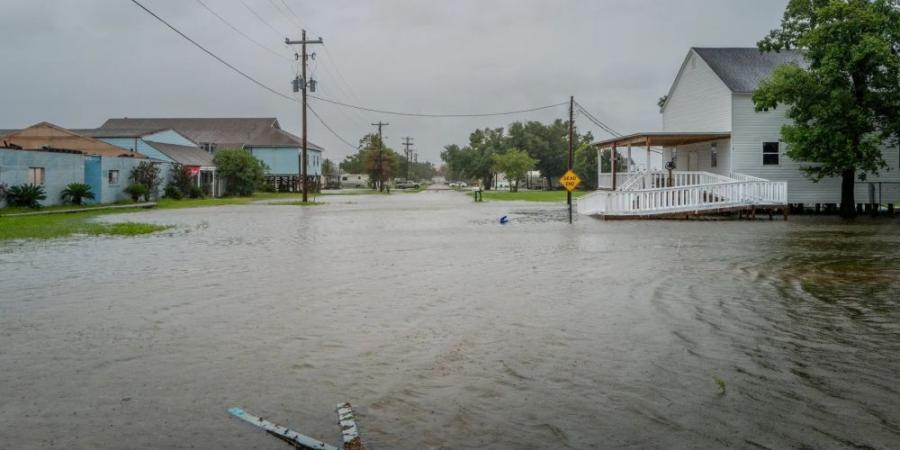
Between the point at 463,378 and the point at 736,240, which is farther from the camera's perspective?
the point at 736,240

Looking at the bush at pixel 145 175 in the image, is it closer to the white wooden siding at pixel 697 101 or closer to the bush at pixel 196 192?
the bush at pixel 196 192

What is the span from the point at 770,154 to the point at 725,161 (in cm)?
199

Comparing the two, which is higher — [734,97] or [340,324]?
[734,97]

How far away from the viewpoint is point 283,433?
4664mm

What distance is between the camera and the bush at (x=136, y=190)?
4803 centimetres

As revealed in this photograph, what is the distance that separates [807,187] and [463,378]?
1348 inches

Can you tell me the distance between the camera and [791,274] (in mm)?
12523

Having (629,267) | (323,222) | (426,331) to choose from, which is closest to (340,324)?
(426,331)

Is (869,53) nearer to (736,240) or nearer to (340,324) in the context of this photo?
(736,240)

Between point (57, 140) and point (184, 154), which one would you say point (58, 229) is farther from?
point (184, 154)

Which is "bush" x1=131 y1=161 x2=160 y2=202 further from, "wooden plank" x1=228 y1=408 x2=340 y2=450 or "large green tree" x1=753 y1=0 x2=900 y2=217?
"wooden plank" x1=228 y1=408 x2=340 y2=450

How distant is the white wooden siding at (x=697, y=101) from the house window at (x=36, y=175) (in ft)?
112

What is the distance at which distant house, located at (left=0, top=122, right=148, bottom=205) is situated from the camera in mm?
37281

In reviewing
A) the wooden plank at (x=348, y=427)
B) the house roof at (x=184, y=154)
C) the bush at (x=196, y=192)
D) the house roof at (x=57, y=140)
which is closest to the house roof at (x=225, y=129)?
the house roof at (x=184, y=154)
